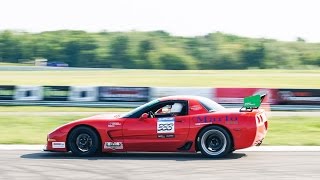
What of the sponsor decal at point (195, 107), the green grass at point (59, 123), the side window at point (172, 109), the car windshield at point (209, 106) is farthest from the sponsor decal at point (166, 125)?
the green grass at point (59, 123)

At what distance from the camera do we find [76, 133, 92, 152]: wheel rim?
1175 cm

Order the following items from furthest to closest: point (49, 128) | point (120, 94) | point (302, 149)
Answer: point (120, 94)
point (49, 128)
point (302, 149)

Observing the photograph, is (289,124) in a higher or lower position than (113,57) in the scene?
lower

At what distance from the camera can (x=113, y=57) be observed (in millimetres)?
94125

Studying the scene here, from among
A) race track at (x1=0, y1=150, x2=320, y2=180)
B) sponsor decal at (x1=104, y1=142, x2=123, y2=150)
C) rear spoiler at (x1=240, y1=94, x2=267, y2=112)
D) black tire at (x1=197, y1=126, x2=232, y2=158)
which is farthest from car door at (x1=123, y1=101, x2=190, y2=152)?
rear spoiler at (x1=240, y1=94, x2=267, y2=112)

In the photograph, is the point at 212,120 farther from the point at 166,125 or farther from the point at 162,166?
the point at 162,166

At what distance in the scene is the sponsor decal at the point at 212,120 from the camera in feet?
36.5

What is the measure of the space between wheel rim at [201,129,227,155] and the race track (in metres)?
0.22

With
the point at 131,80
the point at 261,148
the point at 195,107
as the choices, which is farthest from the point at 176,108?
the point at 131,80

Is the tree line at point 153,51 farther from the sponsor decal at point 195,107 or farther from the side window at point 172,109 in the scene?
the sponsor decal at point 195,107

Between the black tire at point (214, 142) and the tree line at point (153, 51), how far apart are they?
254 feet

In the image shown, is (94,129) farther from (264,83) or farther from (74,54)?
(74,54)

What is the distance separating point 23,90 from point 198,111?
19.2m

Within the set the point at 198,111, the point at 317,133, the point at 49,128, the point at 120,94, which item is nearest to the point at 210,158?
the point at 198,111
